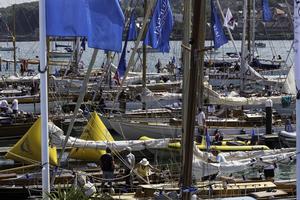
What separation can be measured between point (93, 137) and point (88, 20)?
1569 centimetres

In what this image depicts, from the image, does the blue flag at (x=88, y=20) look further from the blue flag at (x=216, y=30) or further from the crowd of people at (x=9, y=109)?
the crowd of people at (x=9, y=109)

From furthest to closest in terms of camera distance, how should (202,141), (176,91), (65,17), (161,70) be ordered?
(161,70)
(176,91)
(202,141)
(65,17)

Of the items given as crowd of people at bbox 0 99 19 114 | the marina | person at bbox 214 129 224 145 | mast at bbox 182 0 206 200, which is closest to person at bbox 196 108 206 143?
the marina

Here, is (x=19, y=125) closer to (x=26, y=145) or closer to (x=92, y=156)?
(x=92, y=156)

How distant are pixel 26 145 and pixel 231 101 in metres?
19.1

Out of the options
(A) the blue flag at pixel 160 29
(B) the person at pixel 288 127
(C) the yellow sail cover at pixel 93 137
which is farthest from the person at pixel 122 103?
(C) the yellow sail cover at pixel 93 137

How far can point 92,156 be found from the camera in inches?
1078

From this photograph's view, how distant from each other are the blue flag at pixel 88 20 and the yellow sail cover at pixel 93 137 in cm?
1477

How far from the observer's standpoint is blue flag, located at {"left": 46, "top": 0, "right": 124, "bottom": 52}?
12.7 meters

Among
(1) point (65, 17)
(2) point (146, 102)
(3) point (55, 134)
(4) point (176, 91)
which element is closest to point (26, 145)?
(3) point (55, 134)

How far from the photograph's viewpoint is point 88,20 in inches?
501

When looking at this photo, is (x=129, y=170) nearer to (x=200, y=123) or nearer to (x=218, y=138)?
(x=200, y=123)

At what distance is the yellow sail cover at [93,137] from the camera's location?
27.3 meters

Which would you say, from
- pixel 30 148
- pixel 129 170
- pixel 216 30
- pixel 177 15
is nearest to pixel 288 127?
pixel 216 30
